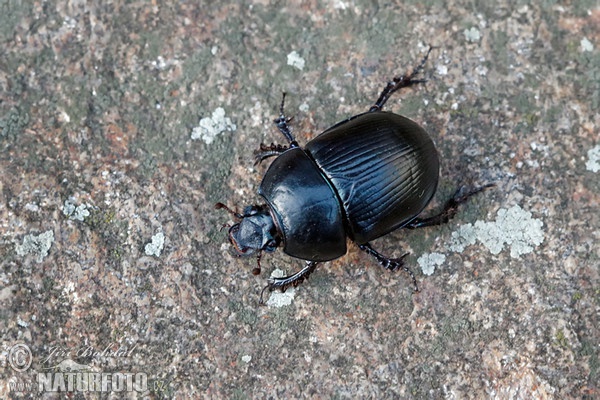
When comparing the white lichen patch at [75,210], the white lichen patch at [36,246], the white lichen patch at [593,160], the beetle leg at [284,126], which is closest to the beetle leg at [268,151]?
the beetle leg at [284,126]

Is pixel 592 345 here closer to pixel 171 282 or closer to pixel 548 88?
pixel 548 88

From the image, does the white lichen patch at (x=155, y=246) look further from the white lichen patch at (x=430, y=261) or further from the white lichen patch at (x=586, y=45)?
the white lichen patch at (x=586, y=45)

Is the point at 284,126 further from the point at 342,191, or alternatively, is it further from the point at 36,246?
the point at 36,246

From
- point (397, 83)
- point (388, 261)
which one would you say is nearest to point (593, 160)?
point (397, 83)

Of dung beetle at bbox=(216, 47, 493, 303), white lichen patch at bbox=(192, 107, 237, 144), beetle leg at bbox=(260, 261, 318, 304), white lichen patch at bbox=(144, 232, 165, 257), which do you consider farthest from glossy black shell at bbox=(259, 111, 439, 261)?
white lichen patch at bbox=(144, 232, 165, 257)

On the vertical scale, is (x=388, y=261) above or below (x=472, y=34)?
below

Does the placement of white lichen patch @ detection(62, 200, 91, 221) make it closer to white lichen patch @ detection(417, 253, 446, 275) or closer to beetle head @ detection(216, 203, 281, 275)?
beetle head @ detection(216, 203, 281, 275)
